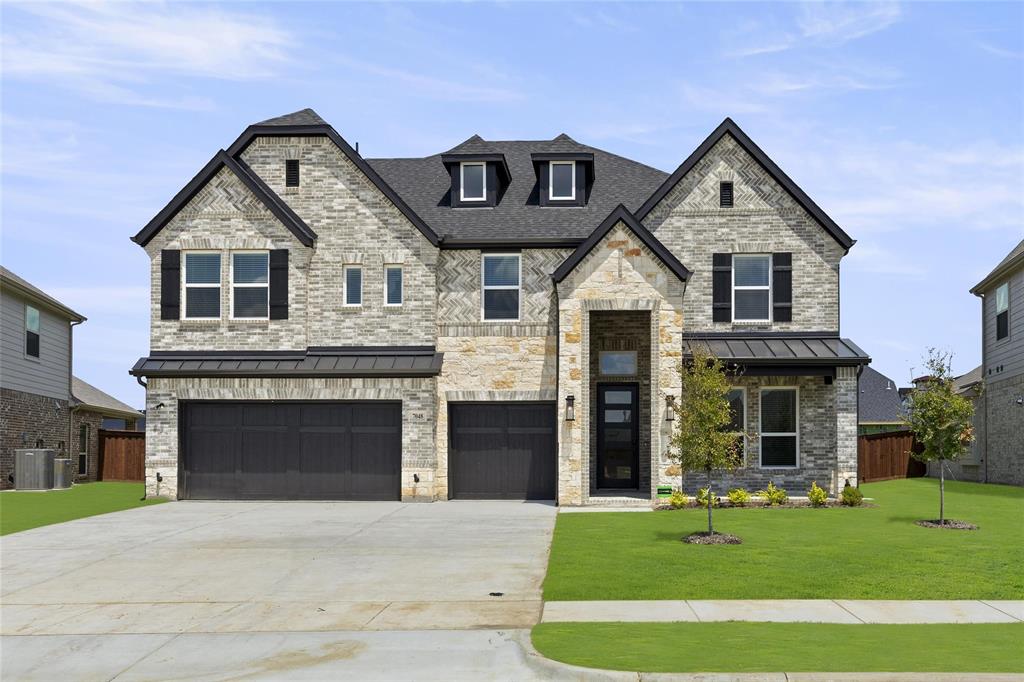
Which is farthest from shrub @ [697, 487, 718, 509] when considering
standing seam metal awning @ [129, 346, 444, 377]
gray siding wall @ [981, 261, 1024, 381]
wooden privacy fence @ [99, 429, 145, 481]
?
wooden privacy fence @ [99, 429, 145, 481]

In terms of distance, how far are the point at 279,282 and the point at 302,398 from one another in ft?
10.3

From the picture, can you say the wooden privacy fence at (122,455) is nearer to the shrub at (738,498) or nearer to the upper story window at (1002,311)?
the shrub at (738,498)

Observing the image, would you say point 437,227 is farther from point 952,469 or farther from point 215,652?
point 952,469

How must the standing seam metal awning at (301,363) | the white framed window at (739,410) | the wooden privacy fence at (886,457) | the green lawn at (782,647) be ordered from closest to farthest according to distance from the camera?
the green lawn at (782,647) < the standing seam metal awning at (301,363) < the white framed window at (739,410) < the wooden privacy fence at (886,457)

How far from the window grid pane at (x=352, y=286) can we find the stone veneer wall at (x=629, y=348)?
6.32 metres

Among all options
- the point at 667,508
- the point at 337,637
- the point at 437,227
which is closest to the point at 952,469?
the point at 667,508

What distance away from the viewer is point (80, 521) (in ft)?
71.1

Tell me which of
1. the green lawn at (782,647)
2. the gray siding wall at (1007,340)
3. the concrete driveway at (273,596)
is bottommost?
the concrete driveway at (273,596)

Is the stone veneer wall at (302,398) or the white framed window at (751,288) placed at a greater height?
the white framed window at (751,288)

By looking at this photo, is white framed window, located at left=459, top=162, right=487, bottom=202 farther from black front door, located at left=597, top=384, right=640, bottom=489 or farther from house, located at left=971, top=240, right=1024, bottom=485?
house, located at left=971, top=240, right=1024, bottom=485

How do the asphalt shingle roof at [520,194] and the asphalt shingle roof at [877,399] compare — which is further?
the asphalt shingle roof at [877,399]

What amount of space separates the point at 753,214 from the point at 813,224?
161 cm

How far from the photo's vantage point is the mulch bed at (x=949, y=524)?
A: 19.8 metres

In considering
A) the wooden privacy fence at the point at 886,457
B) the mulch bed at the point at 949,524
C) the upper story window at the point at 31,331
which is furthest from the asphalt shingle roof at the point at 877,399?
the upper story window at the point at 31,331
